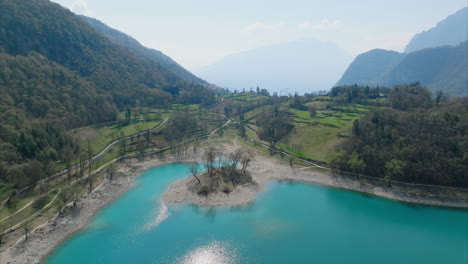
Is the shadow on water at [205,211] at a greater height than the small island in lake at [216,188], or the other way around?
the small island in lake at [216,188]

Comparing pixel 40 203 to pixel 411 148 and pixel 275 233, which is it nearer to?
pixel 275 233

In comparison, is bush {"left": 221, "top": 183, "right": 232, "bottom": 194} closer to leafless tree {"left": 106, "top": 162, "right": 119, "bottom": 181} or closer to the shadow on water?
the shadow on water

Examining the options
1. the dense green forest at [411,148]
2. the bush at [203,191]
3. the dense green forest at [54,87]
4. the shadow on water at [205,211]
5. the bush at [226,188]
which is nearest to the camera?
the shadow on water at [205,211]

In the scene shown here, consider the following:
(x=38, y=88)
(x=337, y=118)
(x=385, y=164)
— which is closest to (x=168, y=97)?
(x=38, y=88)

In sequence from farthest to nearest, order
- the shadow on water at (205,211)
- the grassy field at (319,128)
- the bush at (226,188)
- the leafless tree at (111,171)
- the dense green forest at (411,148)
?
the grassy field at (319,128) → the leafless tree at (111,171) → the dense green forest at (411,148) → the bush at (226,188) → the shadow on water at (205,211)

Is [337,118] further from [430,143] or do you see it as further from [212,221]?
[212,221]

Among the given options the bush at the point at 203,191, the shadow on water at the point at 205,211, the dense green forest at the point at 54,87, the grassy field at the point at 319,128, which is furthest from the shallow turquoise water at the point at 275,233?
the dense green forest at the point at 54,87

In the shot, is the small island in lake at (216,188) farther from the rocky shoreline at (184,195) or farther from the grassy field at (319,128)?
the grassy field at (319,128)
